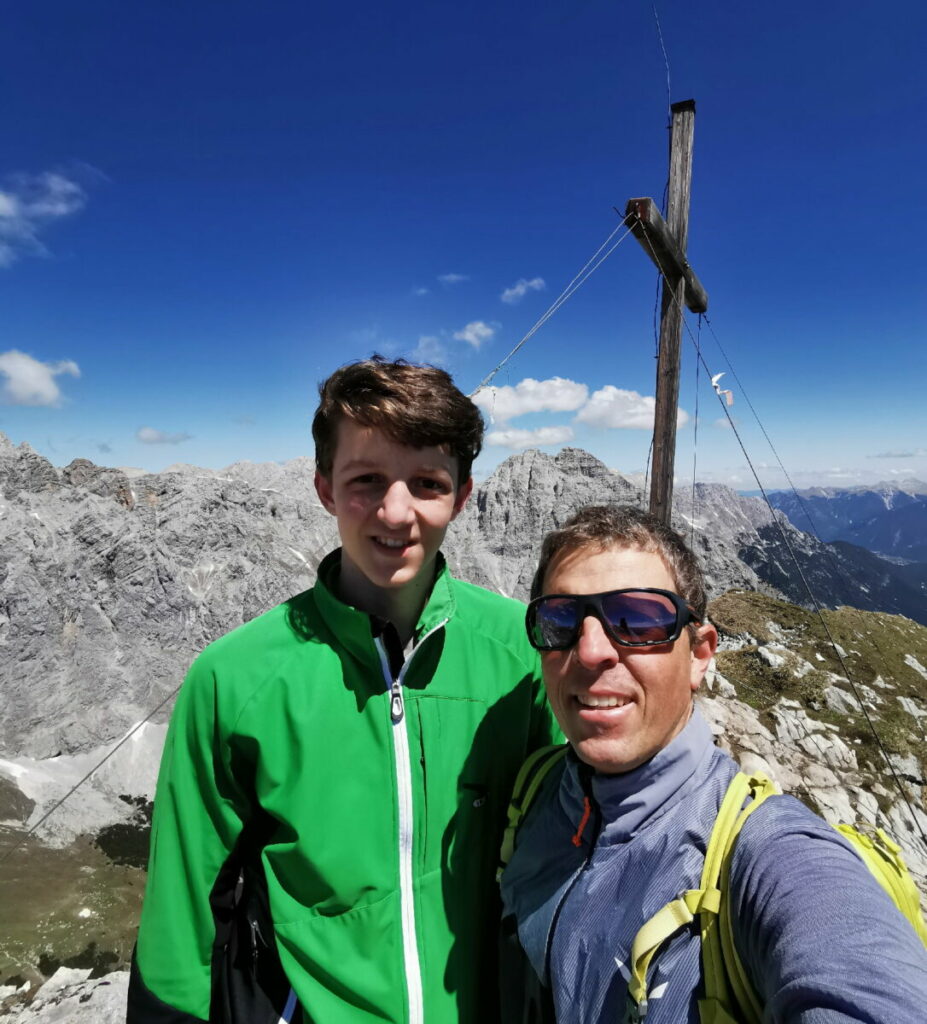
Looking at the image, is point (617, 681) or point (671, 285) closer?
point (617, 681)

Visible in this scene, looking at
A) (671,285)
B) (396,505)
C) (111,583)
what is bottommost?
(111,583)

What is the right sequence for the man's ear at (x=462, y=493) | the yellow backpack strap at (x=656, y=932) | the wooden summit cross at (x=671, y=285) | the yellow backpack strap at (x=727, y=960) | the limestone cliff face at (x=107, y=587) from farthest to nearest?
the limestone cliff face at (x=107, y=587), the wooden summit cross at (x=671, y=285), the man's ear at (x=462, y=493), the yellow backpack strap at (x=656, y=932), the yellow backpack strap at (x=727, y=960)

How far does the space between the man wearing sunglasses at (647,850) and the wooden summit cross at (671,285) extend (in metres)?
4.43

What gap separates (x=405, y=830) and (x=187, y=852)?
4.16 ft

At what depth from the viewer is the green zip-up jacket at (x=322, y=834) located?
308 cm

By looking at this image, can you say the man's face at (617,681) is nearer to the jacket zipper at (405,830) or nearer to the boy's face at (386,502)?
the boy's face at (386,502)

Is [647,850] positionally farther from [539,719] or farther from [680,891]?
[539,719]

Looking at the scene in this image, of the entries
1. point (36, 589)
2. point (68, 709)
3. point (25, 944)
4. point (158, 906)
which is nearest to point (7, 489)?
point (36, 589)

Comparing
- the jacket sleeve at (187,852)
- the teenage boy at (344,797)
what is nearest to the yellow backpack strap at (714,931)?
the teenage boy at (344,797)

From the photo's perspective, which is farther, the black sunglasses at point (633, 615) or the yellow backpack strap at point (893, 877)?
the black sunglasses at point (633, 615)

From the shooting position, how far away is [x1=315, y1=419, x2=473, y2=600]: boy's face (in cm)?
311

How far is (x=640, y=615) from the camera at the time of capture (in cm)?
268

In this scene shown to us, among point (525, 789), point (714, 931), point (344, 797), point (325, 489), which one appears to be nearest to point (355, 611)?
point (325, 489)

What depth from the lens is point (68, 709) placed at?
110 meters
